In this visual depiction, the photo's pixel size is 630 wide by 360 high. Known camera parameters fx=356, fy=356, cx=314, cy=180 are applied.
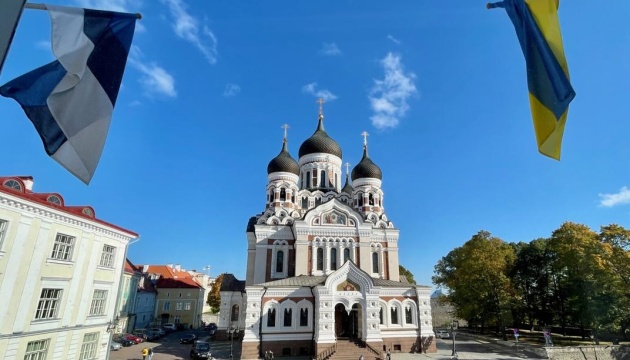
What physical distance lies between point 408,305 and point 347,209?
950 cm

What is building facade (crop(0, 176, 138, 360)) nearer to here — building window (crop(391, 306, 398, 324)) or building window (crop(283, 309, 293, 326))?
building window (crop(283, 309, 293, 326))

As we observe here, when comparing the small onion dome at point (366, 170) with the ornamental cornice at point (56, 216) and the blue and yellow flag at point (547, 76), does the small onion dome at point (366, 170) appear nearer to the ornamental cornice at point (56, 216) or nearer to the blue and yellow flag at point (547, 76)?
the ornamental cornice at point (56, 216)

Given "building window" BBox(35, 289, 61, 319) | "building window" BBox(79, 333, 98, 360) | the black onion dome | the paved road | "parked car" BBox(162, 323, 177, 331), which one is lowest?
the paved road

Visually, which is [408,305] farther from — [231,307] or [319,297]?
[231,307]

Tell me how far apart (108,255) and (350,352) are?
16470 mm

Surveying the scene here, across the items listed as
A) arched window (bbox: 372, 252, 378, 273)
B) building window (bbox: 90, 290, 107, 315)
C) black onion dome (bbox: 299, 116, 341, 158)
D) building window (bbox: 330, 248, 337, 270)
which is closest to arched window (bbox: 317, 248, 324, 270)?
building window (bbox: 330, 248, 337, 270)

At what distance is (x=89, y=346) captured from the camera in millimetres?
17766

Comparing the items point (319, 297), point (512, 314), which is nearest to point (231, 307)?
point (319, 297)

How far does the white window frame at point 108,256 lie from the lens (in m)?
18.6

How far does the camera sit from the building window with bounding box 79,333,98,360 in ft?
56.9

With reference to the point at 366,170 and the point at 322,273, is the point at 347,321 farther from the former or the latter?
the point at 366,170

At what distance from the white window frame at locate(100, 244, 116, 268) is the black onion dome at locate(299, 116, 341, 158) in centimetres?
2454

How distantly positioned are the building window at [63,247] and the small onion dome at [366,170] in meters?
27.6

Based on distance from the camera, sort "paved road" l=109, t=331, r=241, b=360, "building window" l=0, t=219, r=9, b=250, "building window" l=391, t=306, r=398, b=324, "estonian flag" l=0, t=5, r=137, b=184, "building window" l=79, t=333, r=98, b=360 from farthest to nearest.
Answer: "building window" l=391, t=306, r=398, b=324 → "paved road" l=109, t=331, r=241, b=360 → "building window" l=79, t=333, r=98, b=360 → "building window" l=0, t=219, r=9, b=250 → "estonian flag" l=0, t=5, r=137, b=184
